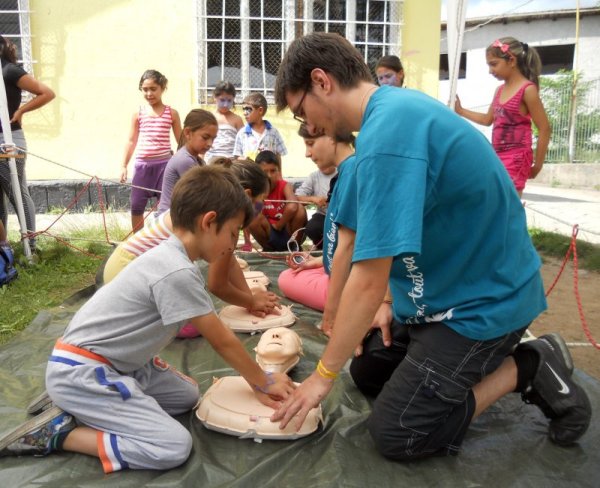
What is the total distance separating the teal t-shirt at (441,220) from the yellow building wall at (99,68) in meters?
6.02

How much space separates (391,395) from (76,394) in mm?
933

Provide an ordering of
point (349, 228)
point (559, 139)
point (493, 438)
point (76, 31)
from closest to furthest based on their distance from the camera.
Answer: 1. point (493, 438)
2. point (349, 228)
3. point (76, 31)
4. point (559, 139)

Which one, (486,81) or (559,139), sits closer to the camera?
(559,139)

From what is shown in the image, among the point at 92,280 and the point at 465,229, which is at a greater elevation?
the point at 465,229

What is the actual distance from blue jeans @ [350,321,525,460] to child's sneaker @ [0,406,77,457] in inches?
37.5

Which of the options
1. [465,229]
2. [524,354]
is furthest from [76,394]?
[524,354]

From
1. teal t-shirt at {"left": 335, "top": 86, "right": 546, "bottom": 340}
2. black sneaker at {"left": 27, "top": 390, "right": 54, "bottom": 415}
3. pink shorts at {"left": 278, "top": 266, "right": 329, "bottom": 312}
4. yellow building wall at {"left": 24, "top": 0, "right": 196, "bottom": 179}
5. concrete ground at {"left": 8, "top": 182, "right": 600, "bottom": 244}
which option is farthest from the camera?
yellow building wall at {"left": 24, "top": 0, "right": 196, "bottom": 179}

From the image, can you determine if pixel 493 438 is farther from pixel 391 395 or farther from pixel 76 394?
pixel 76 394

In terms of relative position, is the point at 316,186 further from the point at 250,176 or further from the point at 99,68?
the point at 99,68

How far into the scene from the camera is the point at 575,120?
11742 mm

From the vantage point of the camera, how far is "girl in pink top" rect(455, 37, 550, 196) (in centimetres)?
364

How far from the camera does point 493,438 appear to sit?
1.87m

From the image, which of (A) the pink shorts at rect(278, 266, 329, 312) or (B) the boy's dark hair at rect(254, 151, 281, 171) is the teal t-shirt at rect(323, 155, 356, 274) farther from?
(B) the boy's dark hair at rect(254, 151, 281, 171)

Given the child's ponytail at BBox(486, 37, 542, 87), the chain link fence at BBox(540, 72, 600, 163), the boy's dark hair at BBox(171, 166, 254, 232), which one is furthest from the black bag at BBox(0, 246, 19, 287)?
the chain link fence at BBox(540, 72, 600, 163)
